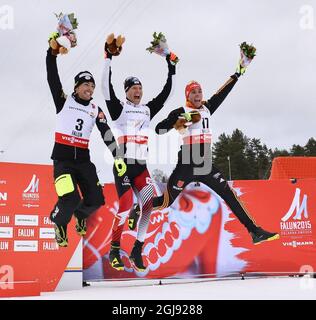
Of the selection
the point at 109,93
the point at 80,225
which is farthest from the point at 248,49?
the point at 80,225

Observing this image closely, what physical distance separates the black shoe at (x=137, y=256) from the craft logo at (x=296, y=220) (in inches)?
164

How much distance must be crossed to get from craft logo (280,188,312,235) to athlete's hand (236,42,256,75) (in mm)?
4696

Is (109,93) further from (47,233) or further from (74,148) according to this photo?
(47,233)

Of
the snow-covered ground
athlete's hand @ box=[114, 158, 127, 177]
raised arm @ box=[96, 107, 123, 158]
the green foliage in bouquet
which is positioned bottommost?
the snow-covered ground

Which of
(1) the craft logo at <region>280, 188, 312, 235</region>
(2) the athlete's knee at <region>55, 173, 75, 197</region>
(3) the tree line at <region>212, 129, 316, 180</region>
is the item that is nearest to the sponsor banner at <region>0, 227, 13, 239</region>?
(2) the athlete's knee at <region>55, 173, 75, 197</region>

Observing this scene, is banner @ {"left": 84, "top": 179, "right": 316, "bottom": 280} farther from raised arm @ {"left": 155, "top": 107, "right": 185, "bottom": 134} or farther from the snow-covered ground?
raised arm @ {"left": 155, "top": 107, "right": 185, "bottom": 134}

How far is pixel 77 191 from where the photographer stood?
9.05 metres

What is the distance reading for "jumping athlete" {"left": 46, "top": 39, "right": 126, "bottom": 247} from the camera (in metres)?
9.04

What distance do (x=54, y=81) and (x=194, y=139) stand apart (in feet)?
9.85

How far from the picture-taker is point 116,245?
1084 cm

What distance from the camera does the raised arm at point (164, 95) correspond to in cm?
1034

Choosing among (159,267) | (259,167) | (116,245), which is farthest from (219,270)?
(259,167)

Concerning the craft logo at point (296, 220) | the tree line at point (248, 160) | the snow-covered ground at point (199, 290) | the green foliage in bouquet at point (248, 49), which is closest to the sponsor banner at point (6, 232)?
the snow-covered ground at point (199, 290)
